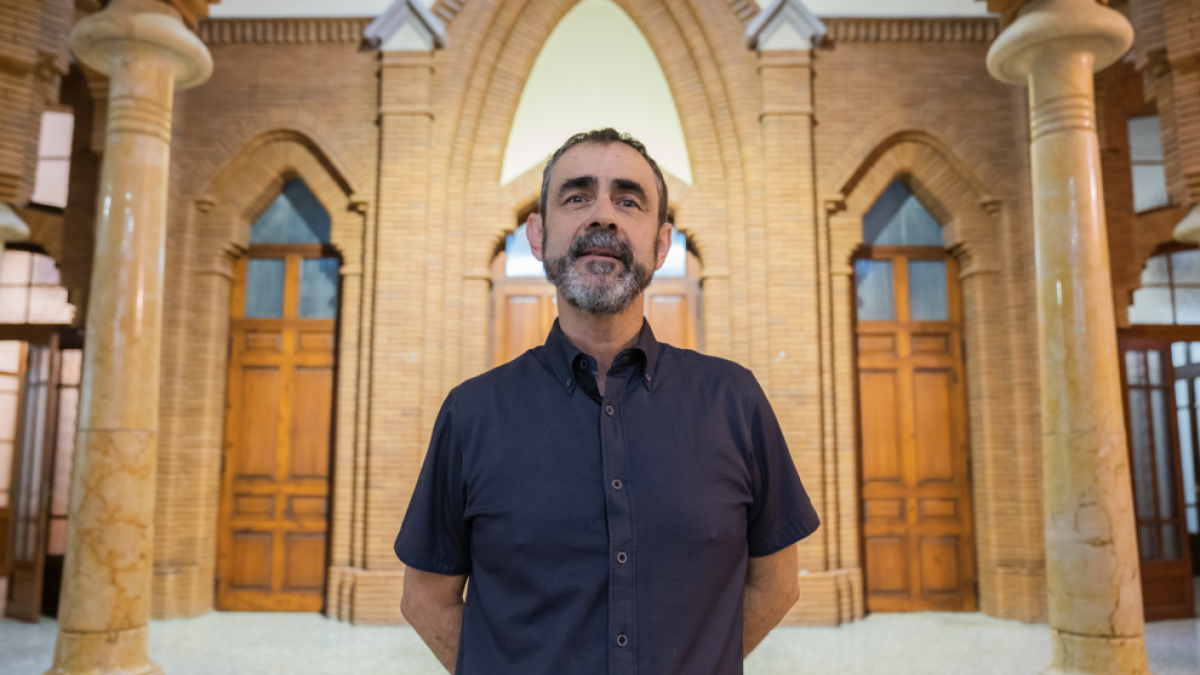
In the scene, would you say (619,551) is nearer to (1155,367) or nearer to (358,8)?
(358,8)

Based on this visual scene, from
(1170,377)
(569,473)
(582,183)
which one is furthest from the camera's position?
(1170,377)

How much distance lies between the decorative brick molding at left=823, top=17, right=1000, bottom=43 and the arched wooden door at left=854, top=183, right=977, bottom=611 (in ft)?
5.89

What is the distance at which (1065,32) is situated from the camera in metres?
4.41

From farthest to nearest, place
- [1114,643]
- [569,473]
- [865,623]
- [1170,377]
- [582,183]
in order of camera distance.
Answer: [1170,377] < [865,623] < [1114,643] < [582,183] < [569,473]

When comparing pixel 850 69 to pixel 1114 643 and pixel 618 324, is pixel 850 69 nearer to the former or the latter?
pixel 1114 643

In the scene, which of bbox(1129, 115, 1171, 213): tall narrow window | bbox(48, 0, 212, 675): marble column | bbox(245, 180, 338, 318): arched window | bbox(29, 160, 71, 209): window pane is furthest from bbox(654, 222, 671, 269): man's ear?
bbox(29, 160, 71, 209): window pane

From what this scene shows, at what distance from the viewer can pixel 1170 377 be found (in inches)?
279

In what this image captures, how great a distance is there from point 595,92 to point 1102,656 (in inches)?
236

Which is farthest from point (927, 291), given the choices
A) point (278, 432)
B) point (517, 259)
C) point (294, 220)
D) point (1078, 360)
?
point (278, 432)

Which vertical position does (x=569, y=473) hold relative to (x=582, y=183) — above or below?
below

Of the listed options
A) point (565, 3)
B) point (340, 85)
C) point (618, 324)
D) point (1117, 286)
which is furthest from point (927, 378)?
point (618, 324)

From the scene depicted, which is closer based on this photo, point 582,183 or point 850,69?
point 582,183

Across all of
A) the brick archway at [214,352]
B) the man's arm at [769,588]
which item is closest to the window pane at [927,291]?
the brick archway at [214,352]

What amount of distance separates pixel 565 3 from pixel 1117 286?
5710 millimetres
